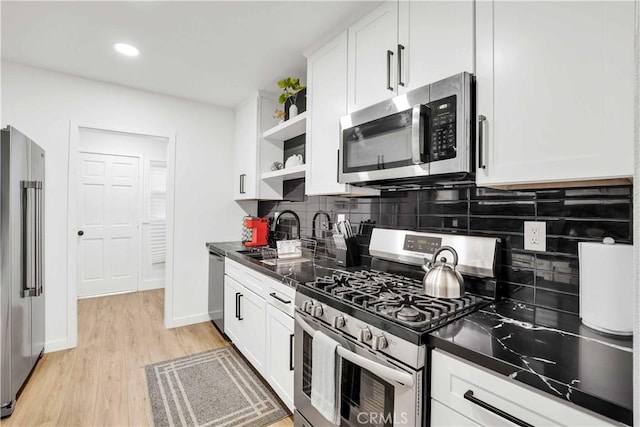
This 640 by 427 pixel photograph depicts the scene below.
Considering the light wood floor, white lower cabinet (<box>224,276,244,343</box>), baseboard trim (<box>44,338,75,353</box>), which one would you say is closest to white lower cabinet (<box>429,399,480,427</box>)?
the light wood floor

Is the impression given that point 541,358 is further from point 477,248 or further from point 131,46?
point 131,46

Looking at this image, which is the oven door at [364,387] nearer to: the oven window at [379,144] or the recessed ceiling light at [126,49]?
the oven window at [379,144]

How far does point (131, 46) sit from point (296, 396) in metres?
2.58

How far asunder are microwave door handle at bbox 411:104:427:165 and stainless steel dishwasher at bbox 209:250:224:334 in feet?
7.29

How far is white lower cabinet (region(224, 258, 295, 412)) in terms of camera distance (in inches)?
72.2

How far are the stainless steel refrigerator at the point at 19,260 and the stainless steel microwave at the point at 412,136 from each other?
2031 millimetres

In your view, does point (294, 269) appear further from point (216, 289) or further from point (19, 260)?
point (19, 260)

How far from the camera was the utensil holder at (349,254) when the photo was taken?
214cm

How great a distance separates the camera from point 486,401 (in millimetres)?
897

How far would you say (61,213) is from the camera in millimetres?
2701

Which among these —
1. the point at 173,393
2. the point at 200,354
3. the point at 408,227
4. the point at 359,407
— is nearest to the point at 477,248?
the point at 408,227

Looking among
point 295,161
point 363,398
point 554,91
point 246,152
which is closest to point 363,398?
point 363,398

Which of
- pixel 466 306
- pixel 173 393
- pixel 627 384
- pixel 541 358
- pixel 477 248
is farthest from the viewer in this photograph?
pixel 173 393

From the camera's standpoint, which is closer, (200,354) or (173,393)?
(173,393)
